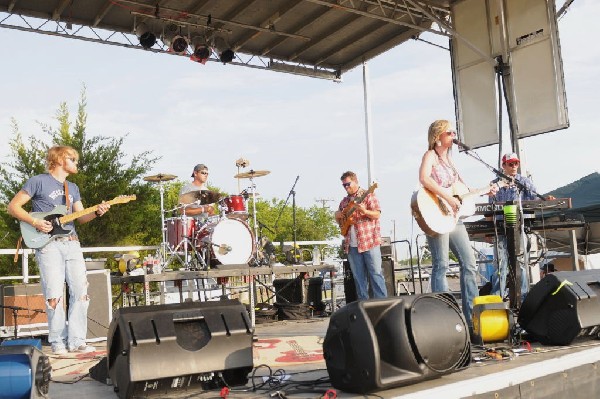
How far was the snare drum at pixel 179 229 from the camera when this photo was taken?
25.6 feet

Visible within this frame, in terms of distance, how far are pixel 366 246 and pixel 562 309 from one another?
2.54 m

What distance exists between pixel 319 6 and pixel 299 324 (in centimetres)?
618

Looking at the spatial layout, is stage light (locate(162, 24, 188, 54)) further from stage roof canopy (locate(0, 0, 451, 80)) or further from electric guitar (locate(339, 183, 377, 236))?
electric guitar (locate(339, 183, 377, 236))

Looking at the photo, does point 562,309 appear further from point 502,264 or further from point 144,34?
point 144,34

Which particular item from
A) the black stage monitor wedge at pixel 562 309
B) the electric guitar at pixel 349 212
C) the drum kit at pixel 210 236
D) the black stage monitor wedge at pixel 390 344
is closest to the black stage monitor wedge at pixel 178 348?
the black stage monitor wedge at pixel 390 344

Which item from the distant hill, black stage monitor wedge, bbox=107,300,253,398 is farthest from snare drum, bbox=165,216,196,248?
the distant hill

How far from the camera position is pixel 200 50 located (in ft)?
35.8

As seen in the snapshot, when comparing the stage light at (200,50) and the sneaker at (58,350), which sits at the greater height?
the stage light at (200,50)

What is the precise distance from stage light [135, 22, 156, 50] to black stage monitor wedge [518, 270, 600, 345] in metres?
8.30

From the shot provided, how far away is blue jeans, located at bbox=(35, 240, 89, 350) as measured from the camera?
16.3ft

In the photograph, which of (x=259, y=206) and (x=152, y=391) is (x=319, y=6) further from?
(x=259, y=206)

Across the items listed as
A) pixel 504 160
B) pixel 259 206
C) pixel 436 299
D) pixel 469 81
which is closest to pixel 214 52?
pixel 469 81

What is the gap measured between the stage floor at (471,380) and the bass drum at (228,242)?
121 inches

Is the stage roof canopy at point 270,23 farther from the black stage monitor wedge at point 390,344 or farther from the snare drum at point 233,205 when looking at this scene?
the black stage monitor wedge at point 390,344
